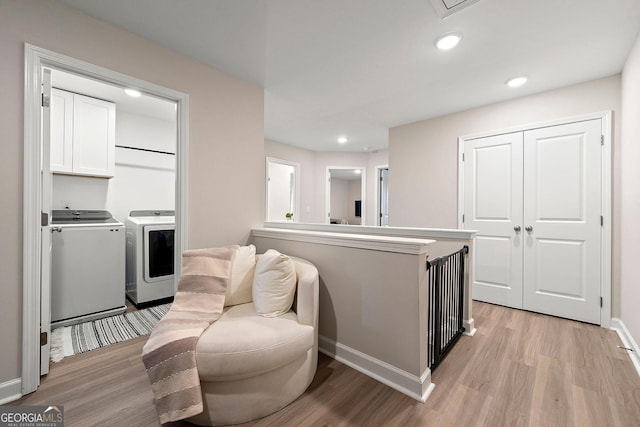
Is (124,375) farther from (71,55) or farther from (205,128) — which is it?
(71,55)

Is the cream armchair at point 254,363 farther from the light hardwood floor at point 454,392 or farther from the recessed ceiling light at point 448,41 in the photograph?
the recessed ceiling light at point 448,41

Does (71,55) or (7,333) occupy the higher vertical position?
(71,55)

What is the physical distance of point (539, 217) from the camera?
9.19ft

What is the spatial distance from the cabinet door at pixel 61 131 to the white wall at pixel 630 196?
16.7 feet

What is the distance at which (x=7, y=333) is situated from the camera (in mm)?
1487

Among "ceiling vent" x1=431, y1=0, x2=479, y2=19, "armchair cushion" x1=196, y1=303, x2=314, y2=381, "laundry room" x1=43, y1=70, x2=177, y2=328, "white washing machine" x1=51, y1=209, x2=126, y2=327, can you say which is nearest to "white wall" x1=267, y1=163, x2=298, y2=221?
"laundry room" x1=43, y1=70, x2=177, y2=328

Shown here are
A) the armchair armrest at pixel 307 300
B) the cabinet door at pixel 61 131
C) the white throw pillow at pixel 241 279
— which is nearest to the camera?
the armchair armrest at pixel 307 300

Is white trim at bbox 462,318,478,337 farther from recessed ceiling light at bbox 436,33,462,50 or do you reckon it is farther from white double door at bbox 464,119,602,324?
recessed ceiling light at bbox 436,33,462,50

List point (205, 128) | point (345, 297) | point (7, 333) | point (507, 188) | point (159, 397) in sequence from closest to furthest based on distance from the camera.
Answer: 1. point (159, 397)
2. point (7, 333)
3. point (345, 297)
4. point (205, 128)
5. point (507, 188)

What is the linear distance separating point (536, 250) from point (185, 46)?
395 cm

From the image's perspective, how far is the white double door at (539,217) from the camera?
2.54m

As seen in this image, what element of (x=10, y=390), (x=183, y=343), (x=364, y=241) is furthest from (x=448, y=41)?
(x=10, y=390)

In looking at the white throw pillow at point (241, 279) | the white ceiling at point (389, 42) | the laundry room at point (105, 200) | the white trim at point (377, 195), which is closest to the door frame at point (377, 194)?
the white trim at point (377, 195)

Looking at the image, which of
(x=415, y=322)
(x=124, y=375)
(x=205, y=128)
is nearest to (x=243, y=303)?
(x=124, y=375)
